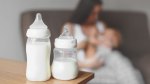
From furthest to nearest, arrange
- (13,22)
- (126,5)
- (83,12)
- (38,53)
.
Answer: (126,5), (83,12), (13,22), (38,53)

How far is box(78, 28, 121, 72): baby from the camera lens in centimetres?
160

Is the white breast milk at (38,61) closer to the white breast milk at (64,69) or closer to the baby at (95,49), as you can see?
the white breast milk at (64,69)

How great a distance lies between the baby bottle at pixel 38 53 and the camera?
2.13ft

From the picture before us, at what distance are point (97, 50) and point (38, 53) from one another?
101cm

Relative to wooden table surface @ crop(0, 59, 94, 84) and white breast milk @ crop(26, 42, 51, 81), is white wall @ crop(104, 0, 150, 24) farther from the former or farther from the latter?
white breast milk @ crop(26, 42, 51, 81)

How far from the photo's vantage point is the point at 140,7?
2207 mm

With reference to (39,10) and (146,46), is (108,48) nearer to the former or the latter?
(146,46)

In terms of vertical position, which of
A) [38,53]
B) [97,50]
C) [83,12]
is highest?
[83,12]

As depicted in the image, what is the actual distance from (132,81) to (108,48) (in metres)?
0.31

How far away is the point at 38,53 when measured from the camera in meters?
0.65

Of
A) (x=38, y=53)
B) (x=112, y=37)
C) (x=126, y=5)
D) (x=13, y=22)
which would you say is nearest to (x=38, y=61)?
(x=38, y=53)

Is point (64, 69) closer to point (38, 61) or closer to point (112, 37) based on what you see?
point (38, 61)

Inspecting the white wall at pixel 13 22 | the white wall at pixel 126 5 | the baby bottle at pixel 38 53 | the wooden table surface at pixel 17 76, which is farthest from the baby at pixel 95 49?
the baby bottle at pixel 38 53

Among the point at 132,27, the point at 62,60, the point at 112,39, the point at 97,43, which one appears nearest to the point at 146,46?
the point at 132,27
